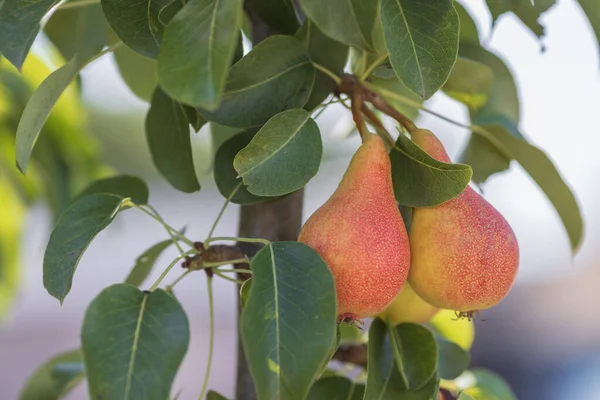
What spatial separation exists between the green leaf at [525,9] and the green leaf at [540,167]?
0.32 ft

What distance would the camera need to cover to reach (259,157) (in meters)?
0.42

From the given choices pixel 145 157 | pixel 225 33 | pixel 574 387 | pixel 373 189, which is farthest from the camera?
pixel 145 157

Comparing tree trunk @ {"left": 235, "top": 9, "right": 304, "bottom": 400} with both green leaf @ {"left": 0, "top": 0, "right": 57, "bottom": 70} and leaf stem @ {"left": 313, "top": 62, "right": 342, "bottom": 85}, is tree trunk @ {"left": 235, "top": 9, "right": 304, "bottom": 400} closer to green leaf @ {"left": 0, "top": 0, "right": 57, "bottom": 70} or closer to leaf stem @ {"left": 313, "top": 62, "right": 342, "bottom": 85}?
leaf stem @ {"left": 313, "top": 62, "right": 342, "bottom": 85}

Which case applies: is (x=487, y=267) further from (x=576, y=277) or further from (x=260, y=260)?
(x=576, y=277)

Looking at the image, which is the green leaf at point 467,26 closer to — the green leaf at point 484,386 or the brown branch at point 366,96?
the brown branch at point 366,96

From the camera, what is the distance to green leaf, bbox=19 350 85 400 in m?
0.72

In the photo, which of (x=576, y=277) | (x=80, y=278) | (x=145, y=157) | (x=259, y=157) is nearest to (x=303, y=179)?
(x=259, y=157)

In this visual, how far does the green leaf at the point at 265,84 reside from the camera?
45 cm

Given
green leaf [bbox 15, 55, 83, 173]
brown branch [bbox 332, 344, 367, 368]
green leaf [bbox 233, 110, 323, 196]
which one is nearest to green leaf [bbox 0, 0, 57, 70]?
green leaf [bbox 15, 55, 83, 173]

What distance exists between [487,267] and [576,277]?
10.5 feet

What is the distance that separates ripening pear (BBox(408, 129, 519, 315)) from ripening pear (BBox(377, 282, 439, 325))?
0.07 meters

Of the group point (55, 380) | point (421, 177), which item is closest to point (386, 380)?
point (421, 177)

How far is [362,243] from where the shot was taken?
1.36 feet

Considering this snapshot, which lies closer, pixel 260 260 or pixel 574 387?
pixel 260 260
